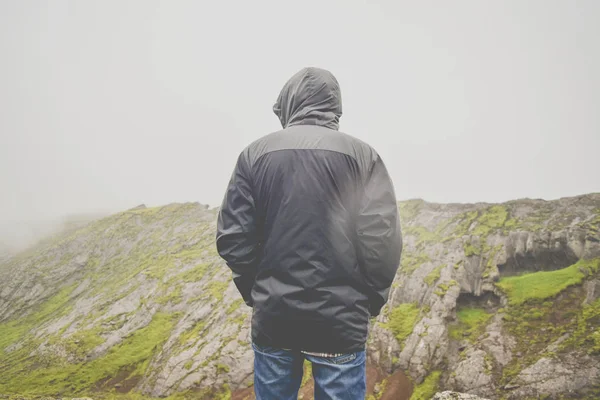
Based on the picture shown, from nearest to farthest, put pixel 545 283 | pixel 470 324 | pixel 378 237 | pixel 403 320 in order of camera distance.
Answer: pixel 378 237 → pixel 545 283 → pixel 470 324 → pixel 403 320

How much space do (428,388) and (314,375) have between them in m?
16.1

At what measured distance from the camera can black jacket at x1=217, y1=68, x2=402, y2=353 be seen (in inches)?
148

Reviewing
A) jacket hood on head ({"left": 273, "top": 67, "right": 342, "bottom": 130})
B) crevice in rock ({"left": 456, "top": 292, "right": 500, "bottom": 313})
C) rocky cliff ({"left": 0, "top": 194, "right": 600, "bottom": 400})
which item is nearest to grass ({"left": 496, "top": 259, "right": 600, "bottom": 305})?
rocky cliff ({"left": 0, "top": 194, "right": 600, "bottom": 400})

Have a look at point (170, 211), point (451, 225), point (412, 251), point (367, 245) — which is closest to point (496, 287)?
point (412, 251)

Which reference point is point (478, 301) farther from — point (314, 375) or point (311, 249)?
point (311, 249)

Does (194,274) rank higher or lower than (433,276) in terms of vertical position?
lower

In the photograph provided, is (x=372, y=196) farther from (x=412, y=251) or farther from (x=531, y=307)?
(x=412, y=251)

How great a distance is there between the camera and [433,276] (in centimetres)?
2486

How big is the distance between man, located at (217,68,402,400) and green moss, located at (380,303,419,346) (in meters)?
18.4

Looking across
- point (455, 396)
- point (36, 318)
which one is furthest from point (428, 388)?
point (36, 318)

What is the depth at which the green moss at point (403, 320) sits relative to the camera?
66.9 ft

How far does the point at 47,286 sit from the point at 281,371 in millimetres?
64175

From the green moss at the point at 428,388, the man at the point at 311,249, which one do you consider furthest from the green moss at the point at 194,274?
the man at the point at 311,249

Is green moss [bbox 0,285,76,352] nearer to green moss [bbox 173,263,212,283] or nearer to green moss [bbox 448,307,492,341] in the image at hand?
green moss [bbox 173,263,212,283]
